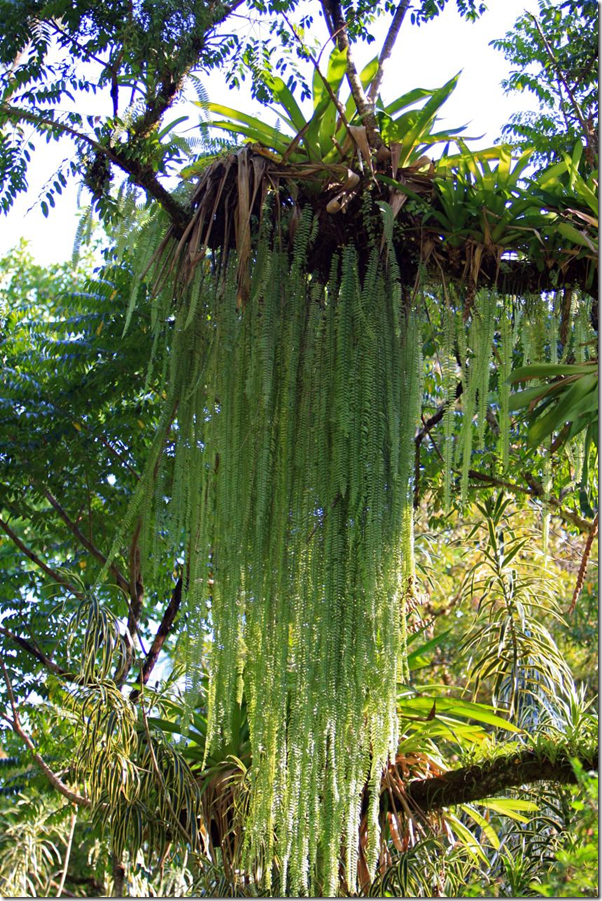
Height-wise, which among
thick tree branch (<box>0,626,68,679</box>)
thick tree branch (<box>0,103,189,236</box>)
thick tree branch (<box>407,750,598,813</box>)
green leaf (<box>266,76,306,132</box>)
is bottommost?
thick tree branch (<box>407,750,598,813</box>)

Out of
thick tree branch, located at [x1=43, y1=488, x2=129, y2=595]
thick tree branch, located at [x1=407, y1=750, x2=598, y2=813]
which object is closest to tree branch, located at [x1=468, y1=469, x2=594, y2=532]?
thick tree branch, located at [x1=407, y1=750, x2=598, y2=813]

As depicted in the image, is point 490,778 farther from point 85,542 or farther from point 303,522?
point 85,542

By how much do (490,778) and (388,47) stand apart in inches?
81.3

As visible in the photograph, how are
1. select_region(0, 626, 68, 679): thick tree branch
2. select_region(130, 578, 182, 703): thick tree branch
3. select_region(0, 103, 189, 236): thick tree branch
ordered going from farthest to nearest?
select_region(130, 578, 182, 703): thick tree branch → select_region(0, 626, 68, 679): thick tree branch → select_region(0, 103, 189, 236): thick tree branch

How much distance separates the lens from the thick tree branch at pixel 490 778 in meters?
2.19

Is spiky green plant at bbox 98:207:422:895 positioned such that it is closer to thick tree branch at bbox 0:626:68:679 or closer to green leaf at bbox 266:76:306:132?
green leaf at bbox 266:76:306:132

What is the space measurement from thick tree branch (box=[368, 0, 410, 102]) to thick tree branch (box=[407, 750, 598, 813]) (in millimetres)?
1721

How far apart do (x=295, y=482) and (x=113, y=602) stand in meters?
1.94

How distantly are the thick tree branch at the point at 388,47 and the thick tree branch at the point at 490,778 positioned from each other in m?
1.72

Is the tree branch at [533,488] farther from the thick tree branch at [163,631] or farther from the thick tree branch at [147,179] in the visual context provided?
the thick tree branch at [147,179]

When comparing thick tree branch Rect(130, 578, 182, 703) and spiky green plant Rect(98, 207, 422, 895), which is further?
thick tree branch Rect(130, 578, 182, 703)

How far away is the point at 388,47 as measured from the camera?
272cm

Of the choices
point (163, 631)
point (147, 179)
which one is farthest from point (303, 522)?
point (163, 631)

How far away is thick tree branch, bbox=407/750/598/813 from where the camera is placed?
2.19 m
